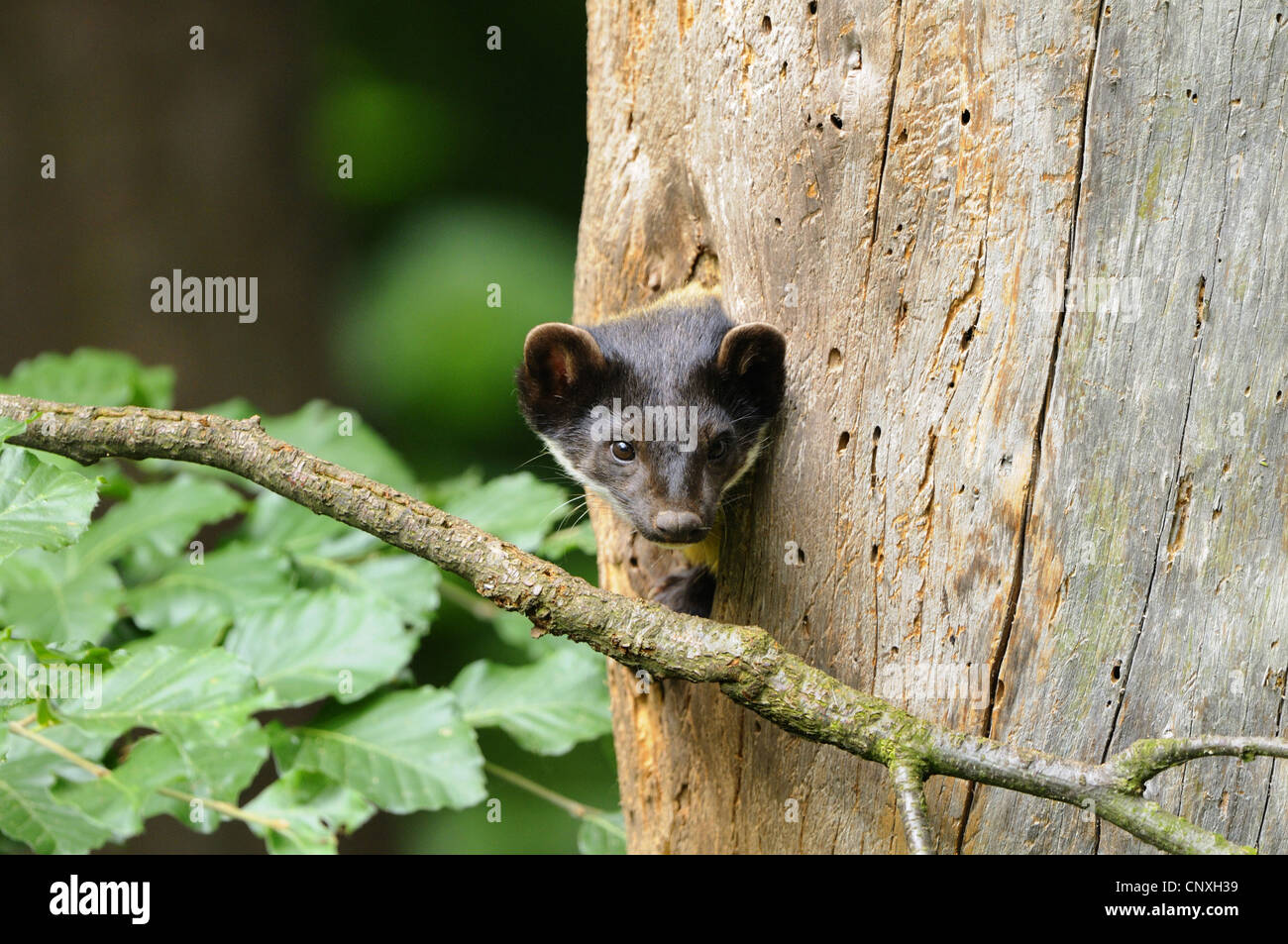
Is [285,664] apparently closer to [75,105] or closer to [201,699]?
[201,699]

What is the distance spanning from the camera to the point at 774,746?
111 inches

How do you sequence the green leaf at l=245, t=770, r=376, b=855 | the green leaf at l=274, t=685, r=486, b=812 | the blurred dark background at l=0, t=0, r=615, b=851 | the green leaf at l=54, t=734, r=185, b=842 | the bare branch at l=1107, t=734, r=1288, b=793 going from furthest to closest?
1. the blurred dark background at l=0, t=0, r=615, b=851
2. the green leaf at l=274, t=685, r=486, b=812
3. the green leaf at l=245, t=770, r=376, b=855
4. the green leaf at l=54, t=734, r=185, b=842
5. the bare branch at l=1107, t=734, r=1288, b=793

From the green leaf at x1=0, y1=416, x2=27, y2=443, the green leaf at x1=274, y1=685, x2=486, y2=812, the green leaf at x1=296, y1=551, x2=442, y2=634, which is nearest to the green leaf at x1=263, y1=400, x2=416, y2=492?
the green leaf at x1=296, y1=551, x2=442, y2=634

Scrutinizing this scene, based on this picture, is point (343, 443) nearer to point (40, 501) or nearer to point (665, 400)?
point (665, 400)

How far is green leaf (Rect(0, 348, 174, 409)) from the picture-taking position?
11.5 feet

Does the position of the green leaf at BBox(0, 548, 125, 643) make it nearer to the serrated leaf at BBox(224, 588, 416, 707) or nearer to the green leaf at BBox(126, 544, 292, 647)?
the green leaf at BBox(126, 544, 292, 647)

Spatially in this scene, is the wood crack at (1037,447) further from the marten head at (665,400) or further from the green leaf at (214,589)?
the green leaf at (214,589)

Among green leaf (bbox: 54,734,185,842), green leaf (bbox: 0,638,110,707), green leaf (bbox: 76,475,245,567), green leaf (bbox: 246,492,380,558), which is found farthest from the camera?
green leaf (bbox: 246,492,380,558)

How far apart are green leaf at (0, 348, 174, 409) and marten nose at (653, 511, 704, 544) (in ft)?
6.13

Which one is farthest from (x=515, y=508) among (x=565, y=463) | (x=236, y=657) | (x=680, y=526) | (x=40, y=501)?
(x=40, y=501)

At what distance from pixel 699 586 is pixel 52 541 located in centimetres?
188

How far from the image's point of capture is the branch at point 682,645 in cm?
195

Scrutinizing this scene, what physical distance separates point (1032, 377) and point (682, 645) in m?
0.94

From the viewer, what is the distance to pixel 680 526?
277cm
